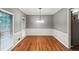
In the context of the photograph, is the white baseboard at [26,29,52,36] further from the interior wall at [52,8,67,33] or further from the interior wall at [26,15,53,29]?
the interior wall at [52,8,67,33]

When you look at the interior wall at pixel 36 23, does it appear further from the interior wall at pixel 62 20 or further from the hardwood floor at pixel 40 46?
the hardwood floor at pixel 40 46

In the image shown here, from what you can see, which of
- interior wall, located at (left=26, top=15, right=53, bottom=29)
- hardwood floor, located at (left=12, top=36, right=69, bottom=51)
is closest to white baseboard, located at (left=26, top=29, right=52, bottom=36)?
interior wall, located at (left=26, top=15, right=53, bottom=29)

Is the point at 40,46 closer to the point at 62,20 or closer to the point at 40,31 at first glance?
the point at 62,20

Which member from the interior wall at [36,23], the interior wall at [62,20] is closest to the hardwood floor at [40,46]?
the interior wall at [62,20]

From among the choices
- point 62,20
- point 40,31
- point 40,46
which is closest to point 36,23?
point 40,31

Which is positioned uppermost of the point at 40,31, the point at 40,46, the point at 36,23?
the point at 36,23

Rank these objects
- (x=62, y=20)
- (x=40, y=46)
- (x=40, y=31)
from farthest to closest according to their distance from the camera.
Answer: (x=40, y=31) → (x=62, y=20) → (x=40, y=46)

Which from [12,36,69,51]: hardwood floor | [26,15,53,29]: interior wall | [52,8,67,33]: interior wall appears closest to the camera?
[12,36,69,51]: hardwood floor

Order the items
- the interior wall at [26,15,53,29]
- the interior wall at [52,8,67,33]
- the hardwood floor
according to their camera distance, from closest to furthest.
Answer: the hardwood floor < the interior wall at [52,8,67,33] < the interior wall at [26,15,53,29]

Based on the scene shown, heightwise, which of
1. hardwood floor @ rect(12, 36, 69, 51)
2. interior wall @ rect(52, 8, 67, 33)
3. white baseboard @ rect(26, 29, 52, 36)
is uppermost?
interior wall @ rect(52, 8, 67, 33)

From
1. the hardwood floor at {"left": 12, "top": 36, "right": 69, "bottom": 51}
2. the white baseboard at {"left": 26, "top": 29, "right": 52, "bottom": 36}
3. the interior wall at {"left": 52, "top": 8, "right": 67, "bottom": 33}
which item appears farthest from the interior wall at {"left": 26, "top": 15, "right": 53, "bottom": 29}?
the hardwood floor at {"left": 12, "top": 36, "right": 69, "bottom": 51}

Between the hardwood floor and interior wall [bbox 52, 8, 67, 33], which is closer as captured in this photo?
the hardwood floor

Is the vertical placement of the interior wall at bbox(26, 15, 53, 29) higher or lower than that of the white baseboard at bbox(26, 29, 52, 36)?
higher
